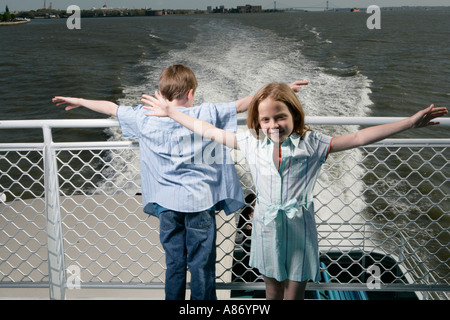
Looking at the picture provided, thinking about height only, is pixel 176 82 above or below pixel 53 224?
above

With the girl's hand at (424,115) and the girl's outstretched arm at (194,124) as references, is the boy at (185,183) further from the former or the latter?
the girl's hand at (424,115)

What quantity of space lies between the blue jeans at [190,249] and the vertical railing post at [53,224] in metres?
0.76

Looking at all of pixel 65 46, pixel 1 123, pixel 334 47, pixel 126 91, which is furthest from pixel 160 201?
pixel 65 46

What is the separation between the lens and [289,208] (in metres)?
1.81

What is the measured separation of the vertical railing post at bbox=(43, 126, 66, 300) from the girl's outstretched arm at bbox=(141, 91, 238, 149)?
0.76 metres

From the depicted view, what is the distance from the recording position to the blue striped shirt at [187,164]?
6.30 ft

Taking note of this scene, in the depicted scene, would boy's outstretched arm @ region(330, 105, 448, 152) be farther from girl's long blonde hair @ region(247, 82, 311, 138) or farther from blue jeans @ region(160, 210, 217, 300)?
blue jeans @ region(160, 210, 217, 300)

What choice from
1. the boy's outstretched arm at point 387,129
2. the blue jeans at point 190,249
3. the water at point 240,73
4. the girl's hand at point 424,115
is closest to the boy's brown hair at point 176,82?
the blue jeans at point 190,249

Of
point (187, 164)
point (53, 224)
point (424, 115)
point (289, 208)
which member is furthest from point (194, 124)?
point (53, 224)

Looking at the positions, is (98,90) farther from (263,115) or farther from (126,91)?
(263,115)

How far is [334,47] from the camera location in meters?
22.1

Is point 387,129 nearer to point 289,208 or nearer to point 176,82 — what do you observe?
point 289,208

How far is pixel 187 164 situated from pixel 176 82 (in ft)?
1.14
